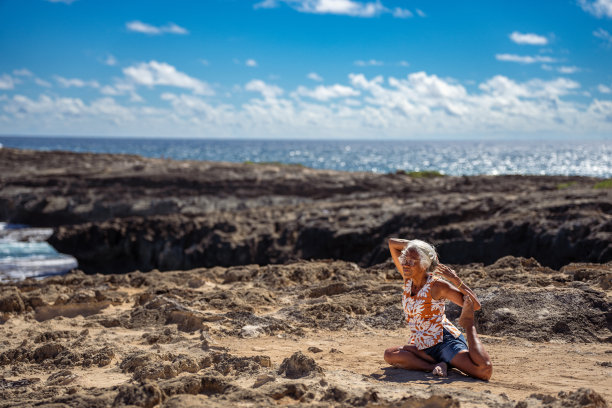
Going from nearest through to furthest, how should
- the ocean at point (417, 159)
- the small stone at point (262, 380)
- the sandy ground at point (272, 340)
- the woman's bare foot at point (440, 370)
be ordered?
the sandy ground at point (272, 340)
the small stone at point (262, 380)
the woman's bare foot at point (440, 370)
the ocean at point (417, 159)

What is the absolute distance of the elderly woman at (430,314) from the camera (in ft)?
14.8

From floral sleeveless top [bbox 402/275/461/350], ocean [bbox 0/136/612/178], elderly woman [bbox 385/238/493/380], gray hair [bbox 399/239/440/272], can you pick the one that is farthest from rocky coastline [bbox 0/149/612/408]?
ocean [bbox 0/136/612/178]

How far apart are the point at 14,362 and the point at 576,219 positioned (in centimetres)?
1151

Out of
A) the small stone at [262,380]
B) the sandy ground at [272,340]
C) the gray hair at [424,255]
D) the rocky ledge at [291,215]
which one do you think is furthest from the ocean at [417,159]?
the small stone at [262,380]

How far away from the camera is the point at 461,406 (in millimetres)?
3576

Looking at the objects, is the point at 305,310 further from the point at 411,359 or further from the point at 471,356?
the point at 471,356

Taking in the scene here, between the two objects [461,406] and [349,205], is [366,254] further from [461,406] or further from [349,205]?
[461,406]

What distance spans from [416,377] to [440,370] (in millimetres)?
208

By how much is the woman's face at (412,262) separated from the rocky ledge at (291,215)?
26.0ft

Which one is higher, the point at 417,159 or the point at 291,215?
the point at 417,159

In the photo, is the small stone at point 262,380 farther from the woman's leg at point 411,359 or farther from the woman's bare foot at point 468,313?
the woman's bare foot at point 468,313

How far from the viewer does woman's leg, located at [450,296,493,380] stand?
169 inches

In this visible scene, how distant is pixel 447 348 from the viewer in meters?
4.59

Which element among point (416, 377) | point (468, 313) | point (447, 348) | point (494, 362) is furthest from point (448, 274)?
point (494, 362)
